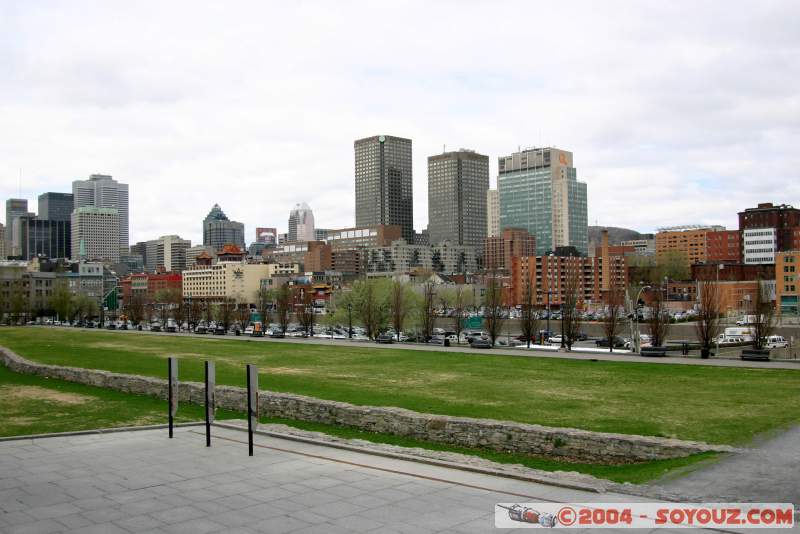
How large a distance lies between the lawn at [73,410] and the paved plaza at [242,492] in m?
4.53

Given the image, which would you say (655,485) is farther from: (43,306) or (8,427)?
(43,306)

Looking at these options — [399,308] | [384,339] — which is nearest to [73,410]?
[384,339]

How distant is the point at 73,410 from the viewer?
88.5 feet

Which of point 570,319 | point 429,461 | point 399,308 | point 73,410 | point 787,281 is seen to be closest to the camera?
point 429,461

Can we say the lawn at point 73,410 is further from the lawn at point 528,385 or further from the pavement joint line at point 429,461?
the pavement joint line at point 429,461

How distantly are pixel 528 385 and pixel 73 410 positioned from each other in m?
20.1

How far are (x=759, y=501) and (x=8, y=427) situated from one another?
22862mm

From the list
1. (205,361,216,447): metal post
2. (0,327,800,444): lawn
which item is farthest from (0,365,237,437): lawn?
(205,361,216,447): metal post

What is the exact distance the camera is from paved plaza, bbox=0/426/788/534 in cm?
1218

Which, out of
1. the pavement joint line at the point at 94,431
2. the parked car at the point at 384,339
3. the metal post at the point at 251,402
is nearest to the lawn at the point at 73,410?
the pavement joint line at the point at 94,431

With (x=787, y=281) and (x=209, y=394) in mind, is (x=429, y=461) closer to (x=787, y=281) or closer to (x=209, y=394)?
(x=209, y=394)

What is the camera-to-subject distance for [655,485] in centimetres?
1455

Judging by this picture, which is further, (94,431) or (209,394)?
(94,431)

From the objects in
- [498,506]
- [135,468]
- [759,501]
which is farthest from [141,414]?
[759,501]
